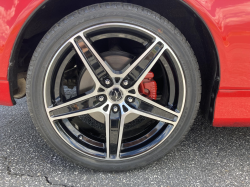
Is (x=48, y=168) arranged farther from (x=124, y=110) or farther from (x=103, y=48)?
(x=103, y=48)

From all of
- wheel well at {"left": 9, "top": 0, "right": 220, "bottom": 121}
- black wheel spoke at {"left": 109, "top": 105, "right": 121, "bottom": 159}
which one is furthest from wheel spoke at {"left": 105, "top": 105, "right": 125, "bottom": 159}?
wheel well at {"left": 9, "top": 0, "right": 220, "bottom": 121}

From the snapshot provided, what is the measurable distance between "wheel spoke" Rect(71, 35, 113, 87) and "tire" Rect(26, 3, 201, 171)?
23 mm

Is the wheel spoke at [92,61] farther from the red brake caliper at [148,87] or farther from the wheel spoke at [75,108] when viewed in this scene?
the red brake caliper at [148,87]

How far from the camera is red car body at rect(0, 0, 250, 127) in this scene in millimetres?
947

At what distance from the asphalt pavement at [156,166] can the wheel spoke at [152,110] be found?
306mm

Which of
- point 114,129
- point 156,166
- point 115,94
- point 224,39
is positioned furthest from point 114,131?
point 224,39

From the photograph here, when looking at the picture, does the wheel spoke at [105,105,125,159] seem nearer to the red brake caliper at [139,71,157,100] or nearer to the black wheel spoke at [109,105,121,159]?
the black wheel spoke at [109,105,121,159]

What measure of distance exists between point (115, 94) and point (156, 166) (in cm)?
51

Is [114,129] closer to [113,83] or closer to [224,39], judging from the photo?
[113,83]

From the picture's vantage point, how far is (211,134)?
152cm

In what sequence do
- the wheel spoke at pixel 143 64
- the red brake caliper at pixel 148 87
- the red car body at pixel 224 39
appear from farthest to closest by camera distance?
the red brake caliper at pixel 148 87, the wheel spoke at pixel 143 64, the red car body at pixel 224 39

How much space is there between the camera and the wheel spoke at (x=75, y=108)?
1.10 metres

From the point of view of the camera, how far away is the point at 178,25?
1338 mm

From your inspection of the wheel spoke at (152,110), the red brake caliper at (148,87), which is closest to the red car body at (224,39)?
the wheel spoke at (152,110)
